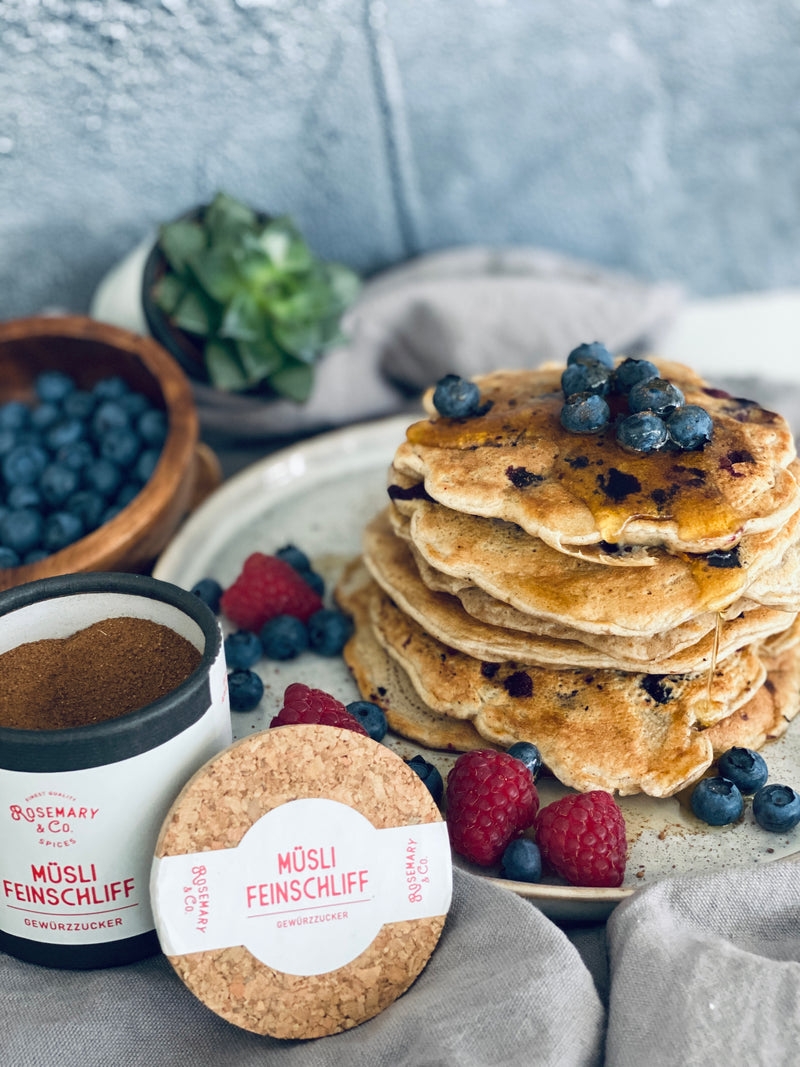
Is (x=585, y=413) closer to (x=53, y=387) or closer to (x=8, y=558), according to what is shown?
(x=8, y=558)

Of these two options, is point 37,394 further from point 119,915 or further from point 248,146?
point 119,915

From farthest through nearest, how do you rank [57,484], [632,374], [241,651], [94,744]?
1. [57,484]
2. [241,651]
3. [632,374]
4. [94,744]

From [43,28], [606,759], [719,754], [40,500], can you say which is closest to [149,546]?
[40,500]

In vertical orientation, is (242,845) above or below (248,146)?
below

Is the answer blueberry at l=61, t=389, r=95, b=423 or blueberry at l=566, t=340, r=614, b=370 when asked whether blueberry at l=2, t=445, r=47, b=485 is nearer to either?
blueberry at l=61, t=389, r=95, b=423

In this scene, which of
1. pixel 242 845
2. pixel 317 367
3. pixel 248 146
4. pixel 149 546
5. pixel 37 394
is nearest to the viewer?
pixel 242 845

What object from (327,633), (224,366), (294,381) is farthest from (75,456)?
(327,633)

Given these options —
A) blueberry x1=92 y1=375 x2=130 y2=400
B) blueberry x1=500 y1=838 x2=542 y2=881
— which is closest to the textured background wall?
blueberry x1=92 y1=375 x2=130 y2=400
